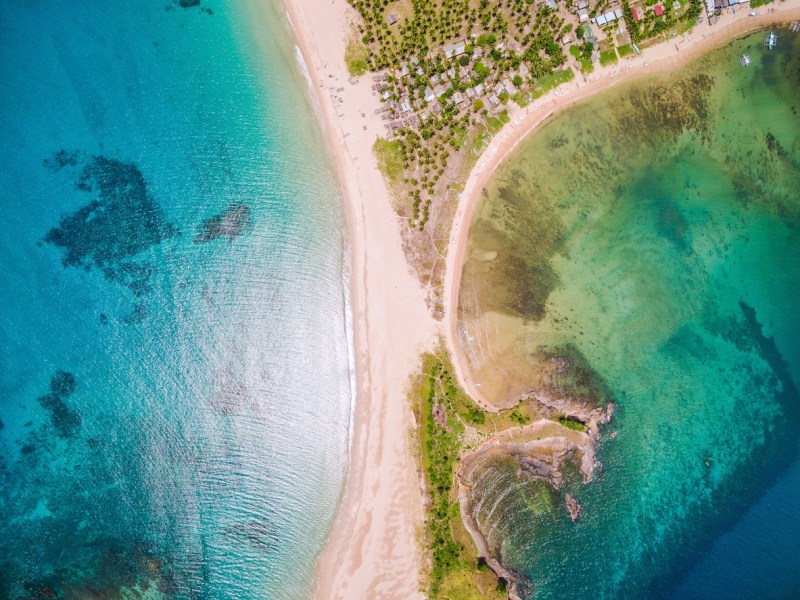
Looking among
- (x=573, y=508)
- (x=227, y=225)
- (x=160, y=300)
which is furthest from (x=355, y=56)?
(x=573, y=508)

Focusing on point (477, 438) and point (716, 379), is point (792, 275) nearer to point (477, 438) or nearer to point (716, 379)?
point (716, 379)

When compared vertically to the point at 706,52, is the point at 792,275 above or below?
below

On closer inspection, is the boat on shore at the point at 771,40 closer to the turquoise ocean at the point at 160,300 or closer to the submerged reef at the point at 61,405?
the turquoise ocean at the point at 160,300

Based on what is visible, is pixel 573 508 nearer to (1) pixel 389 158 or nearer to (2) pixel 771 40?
(1) pixel 389 158

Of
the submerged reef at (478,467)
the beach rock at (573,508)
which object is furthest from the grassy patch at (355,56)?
the beach rock at (573,508)

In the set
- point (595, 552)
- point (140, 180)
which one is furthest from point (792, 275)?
point (140, 180)

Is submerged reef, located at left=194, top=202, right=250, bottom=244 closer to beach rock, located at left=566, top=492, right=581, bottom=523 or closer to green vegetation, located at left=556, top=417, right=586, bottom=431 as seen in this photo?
green vegetation, located at left=556, top=417, right=586, bottom=431
